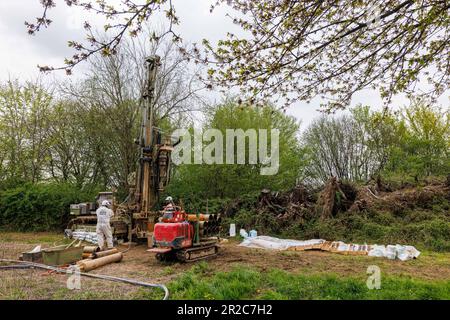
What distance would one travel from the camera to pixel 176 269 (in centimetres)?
741

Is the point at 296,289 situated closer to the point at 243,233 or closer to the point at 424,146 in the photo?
the point at 243,233

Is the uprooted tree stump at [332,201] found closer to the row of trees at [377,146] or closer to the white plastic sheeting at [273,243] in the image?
the white plastic sheeting at [273,243]

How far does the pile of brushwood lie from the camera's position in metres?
10.9

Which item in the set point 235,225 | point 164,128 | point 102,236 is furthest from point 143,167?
point 164,128

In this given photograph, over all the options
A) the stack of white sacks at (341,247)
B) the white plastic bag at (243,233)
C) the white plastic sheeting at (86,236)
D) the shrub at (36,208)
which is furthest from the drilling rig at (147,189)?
the shrub at (36,208)

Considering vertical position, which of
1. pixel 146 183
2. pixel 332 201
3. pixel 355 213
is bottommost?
pixel 355 213

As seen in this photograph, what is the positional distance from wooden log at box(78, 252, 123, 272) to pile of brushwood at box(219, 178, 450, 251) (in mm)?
6544

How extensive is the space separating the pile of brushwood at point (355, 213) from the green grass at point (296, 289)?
5.75 meters

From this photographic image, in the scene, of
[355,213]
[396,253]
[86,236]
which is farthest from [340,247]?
[86,236]

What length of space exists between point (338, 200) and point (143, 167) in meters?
7.70

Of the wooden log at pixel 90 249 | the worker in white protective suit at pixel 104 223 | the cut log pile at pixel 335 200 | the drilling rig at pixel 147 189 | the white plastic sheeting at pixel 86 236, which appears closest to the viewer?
the wooden log at pixel 90 249

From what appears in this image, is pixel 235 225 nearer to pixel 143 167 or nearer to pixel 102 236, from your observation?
pixel 143 167

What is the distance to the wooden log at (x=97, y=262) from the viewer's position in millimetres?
7250

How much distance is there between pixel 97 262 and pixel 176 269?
183cm
